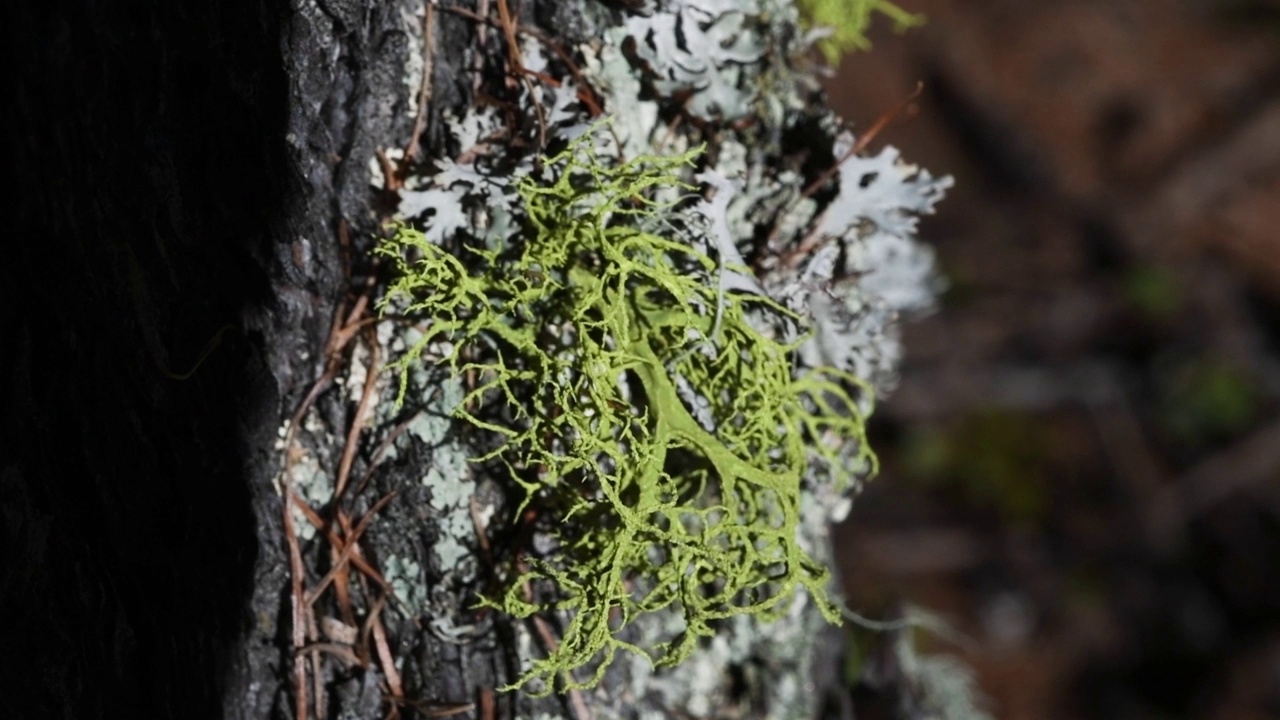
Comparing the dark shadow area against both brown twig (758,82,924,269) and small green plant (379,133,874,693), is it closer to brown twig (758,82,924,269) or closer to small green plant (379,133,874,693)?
small green plant (379,133,874,693)

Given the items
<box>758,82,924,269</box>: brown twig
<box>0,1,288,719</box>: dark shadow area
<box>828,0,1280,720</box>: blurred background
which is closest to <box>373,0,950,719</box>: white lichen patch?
<box>758,82,924,269</box>: brown twig

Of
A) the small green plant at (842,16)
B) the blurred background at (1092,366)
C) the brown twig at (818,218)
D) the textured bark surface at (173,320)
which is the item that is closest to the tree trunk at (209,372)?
the textured bark surface at (173,320)

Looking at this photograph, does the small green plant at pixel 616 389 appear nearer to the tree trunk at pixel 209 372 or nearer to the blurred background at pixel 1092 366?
the tree trunk at pixel 209 372

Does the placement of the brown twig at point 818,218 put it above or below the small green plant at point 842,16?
below

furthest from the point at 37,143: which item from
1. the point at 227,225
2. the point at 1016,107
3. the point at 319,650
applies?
the point at 1016,107

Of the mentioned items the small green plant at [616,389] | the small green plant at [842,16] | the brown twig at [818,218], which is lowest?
the small green plant at [616,389]

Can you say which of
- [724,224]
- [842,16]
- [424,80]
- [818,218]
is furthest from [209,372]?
[842,16]

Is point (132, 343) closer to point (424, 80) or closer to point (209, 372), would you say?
point (209, 372)
